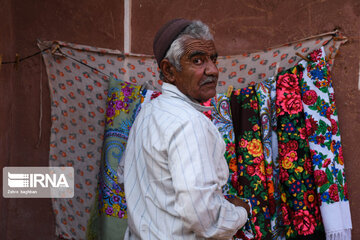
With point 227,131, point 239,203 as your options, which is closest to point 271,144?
point 227,131

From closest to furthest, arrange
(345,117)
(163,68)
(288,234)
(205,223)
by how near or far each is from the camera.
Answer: (205,223)
(163,68)
(288,234)
(345,117)

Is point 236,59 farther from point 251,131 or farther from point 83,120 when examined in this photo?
point 83,120

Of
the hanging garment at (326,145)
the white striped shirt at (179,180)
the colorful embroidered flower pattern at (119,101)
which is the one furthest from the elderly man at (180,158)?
the colorful embroidered flower pattern at (119,101)

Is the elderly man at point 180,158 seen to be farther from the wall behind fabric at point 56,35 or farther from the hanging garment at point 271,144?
the wall behind fabric at point 56,35

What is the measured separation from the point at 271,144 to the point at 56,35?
1635mm

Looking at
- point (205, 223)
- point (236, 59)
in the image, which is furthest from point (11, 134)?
point (205, 223)

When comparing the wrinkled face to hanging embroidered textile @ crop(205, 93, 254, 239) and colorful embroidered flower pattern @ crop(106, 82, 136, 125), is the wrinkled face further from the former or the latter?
colorful embroidered flower pattern @ crop(106, 82, 136, 125)

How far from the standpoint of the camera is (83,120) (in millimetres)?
2816

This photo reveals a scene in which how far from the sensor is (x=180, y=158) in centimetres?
129

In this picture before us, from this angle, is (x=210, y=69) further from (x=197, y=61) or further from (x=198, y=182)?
(x=198, y=182)

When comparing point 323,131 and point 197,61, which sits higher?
point 197,61

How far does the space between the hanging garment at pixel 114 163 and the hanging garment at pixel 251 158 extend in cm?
62

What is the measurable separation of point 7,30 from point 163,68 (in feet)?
5.36

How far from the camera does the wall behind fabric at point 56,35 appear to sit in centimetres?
268
